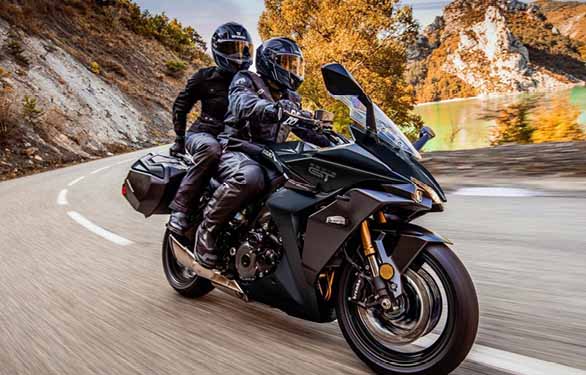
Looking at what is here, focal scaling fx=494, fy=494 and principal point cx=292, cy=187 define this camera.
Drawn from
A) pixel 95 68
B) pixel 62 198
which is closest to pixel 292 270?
pixel 62 198

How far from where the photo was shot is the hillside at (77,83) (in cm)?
1858

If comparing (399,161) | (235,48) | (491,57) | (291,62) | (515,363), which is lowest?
(515,363)

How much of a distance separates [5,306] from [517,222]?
443 centimetres

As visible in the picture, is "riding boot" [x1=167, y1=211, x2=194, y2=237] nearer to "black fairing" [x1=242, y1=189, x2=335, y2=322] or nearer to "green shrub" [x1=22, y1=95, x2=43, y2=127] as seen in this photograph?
"black fairing" [x1=242, y1=189, x2=335, y2=322]

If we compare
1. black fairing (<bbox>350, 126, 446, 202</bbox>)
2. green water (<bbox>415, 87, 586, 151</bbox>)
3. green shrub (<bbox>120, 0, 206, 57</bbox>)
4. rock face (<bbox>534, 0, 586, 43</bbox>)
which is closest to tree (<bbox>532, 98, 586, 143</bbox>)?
green water (<bbox>415, 87, 586, 151</bbox>)

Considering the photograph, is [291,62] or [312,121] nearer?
[312,121]

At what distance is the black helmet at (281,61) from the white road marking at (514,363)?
173cm

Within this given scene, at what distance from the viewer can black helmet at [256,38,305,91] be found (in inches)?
118

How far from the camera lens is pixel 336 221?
7.74 ft

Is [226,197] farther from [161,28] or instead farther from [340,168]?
[161,28]

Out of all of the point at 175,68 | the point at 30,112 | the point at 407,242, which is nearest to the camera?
the point at 407,242

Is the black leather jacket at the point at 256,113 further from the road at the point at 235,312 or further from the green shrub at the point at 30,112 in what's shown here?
the green shrub at the point at 30,112

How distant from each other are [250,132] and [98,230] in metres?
3.77

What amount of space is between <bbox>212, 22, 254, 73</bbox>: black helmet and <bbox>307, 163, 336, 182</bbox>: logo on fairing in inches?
61.5
